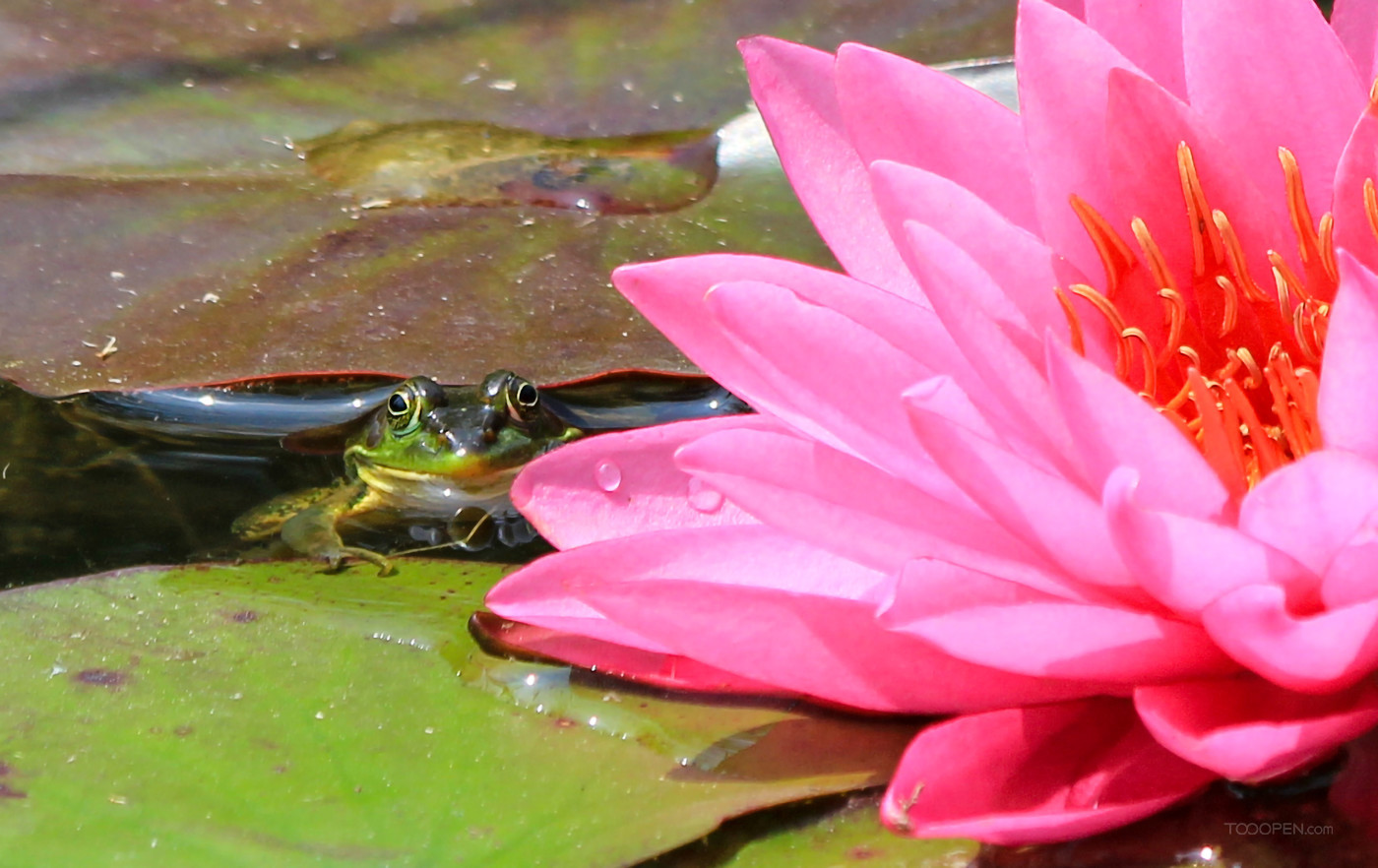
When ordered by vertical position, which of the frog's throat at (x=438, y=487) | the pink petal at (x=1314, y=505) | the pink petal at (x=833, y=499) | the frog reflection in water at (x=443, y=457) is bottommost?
the frog's throat at (x=438, y=487)

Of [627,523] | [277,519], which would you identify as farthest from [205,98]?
[627,523]

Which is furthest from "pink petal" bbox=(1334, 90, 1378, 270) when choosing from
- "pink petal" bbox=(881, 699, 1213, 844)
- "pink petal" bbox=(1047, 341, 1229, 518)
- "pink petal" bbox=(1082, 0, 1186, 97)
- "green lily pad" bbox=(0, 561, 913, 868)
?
"green lily pad" bbox=(0, 561, 913, 868)

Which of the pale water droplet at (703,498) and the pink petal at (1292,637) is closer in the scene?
the pink petal at (1292,637)

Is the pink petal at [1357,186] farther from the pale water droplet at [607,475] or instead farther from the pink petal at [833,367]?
the pale water droplet at [607,475]

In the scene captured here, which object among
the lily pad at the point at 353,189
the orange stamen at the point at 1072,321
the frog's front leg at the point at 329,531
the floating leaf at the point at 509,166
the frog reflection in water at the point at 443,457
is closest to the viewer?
the orange stamen at the point at 1072,321

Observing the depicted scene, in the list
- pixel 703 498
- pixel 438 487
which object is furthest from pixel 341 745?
pixel 438 487

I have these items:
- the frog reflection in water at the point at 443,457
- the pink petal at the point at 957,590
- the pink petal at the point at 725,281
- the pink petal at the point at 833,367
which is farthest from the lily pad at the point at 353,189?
the pink petal at the point at 957,590

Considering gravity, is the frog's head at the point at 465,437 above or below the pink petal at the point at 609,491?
below
